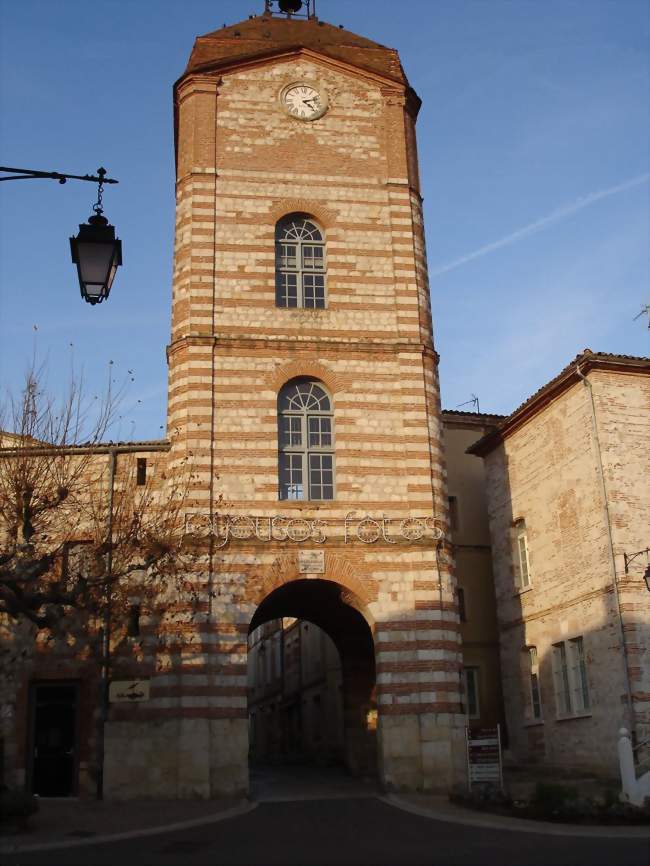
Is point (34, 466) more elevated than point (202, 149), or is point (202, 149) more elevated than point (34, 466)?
point (202, 149)

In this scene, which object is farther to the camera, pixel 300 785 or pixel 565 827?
pixel 300 785

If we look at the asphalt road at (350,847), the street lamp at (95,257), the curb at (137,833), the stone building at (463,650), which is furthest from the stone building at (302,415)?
the street lamp at (95,257)

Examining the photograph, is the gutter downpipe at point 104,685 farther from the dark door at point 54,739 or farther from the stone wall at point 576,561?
the stone wall at point 576,561

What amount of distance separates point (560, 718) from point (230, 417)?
414 inches

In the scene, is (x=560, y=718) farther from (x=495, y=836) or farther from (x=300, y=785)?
(x=495, y=836)

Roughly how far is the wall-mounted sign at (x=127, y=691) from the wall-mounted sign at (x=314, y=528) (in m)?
3.08

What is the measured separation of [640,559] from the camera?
20.3 meters

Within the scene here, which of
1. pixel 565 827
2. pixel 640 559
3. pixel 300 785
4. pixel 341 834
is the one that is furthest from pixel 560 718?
pixel 341 834

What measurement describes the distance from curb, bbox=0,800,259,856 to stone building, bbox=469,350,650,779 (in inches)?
317

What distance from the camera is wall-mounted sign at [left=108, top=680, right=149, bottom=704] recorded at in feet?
60.3

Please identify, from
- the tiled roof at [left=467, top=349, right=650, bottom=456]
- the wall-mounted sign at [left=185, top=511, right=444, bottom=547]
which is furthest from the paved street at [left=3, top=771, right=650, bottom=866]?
the tiled roof at [left=467, top=349, right=650, bottom=456]

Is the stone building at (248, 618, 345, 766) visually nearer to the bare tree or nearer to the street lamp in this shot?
the bare tree

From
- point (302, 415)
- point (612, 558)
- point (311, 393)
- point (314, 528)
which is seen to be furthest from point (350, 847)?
point (311, 393)

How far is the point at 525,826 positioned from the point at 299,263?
13.4 meters
